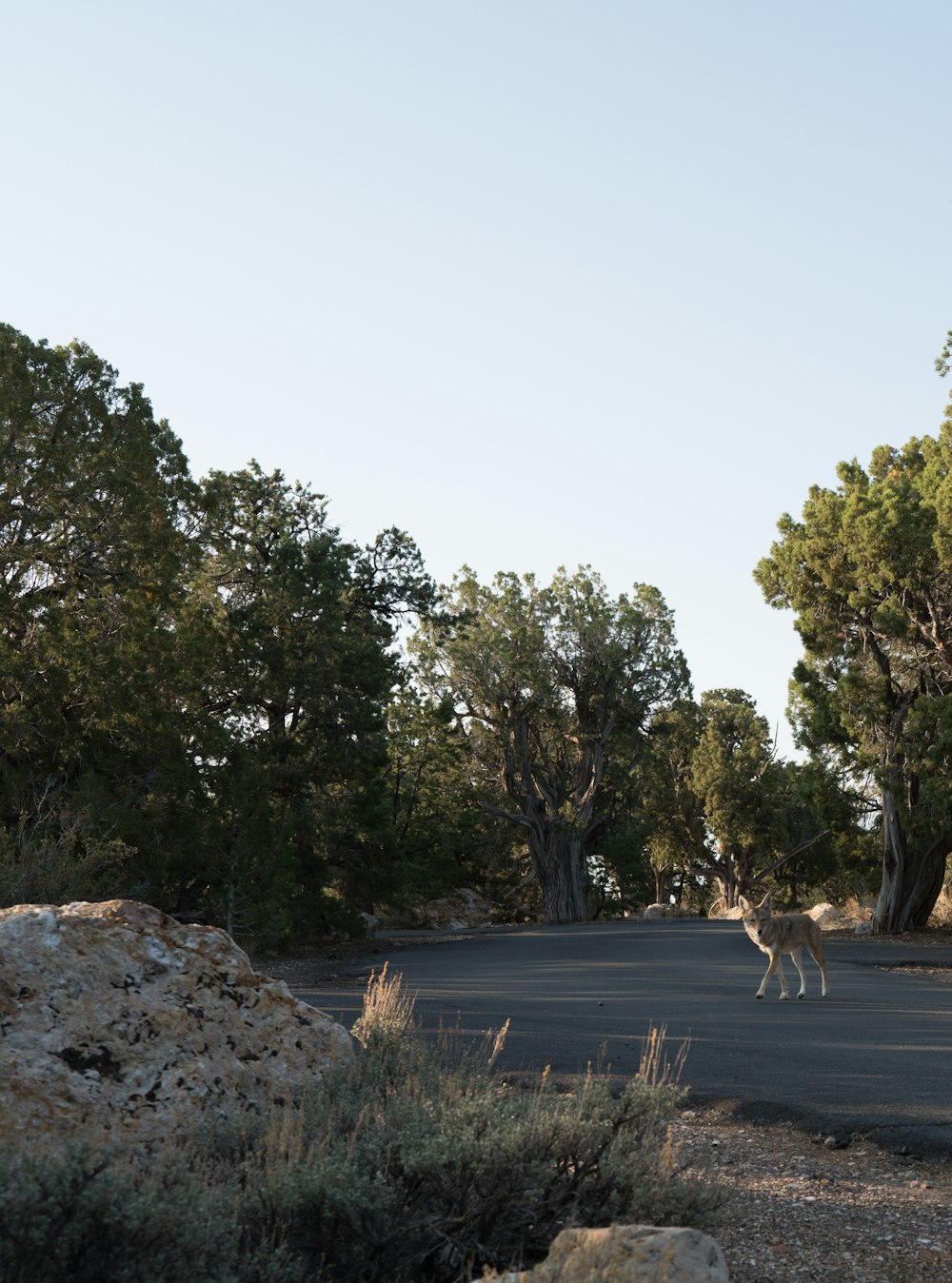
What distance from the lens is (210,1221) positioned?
14.9 ft

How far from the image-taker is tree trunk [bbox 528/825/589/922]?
46.9 metres

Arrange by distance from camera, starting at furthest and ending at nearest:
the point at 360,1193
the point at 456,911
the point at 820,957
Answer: the point at 456,911, the point at 820,957, the point at 360,1193

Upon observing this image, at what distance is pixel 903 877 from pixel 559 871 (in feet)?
54.3

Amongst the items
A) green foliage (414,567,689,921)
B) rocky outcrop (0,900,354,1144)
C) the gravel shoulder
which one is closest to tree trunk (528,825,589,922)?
green foliage (414,567,689,921)

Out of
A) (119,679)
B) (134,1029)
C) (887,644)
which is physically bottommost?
(134,1029)

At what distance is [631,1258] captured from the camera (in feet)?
13.8

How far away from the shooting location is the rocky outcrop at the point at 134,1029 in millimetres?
5934

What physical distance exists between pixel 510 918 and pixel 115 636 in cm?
3306

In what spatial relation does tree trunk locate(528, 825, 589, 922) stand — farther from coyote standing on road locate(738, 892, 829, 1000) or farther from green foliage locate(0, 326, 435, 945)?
coyote standing on road locate(738, 892, 829, 1000)

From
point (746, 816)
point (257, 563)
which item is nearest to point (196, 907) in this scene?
point (257, 563)

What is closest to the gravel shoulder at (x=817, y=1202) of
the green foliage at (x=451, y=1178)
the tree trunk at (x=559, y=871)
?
the green foliage at (x=451, y=1178)

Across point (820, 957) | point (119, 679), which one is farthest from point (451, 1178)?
point (119, 679)

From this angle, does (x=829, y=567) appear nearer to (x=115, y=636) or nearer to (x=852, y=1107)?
(x=115, y=636)

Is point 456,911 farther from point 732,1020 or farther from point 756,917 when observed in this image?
point 732,1020
